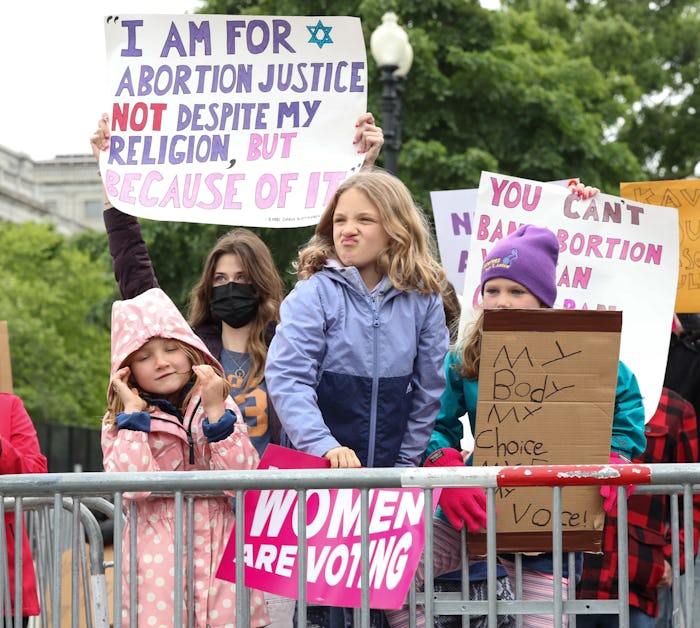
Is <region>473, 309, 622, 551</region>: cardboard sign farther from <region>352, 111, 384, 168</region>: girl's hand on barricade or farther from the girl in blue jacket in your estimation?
<region>352, 111, 384, 168</region>: girl's hand on barricade

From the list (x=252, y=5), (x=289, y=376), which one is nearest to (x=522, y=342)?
(x=289, y=376)

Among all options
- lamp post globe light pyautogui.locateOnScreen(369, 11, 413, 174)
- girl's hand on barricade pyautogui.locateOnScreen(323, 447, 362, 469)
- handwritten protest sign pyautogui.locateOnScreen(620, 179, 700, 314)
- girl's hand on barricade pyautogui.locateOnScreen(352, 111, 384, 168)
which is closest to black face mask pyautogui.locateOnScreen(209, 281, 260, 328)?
girl's hand on barricade pyautogui.locateOnScreen(352, 111, 384, 168)

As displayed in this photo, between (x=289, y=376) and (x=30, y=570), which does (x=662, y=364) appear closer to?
(x=289, y=376)

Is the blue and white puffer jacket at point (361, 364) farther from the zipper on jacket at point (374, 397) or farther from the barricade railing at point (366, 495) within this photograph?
the barricade railing at point (366, 495)

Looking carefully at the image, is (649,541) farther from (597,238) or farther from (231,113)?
(231,113)

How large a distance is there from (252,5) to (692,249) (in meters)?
18.9

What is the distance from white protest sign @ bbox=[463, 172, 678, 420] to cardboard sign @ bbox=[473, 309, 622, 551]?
173 cm

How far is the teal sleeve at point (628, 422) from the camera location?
14.7 ft

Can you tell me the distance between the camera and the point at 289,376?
165 inches

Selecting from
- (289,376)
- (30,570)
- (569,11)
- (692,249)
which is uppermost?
(569,11)

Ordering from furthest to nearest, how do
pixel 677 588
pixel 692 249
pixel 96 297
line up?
pixel 96 297 → pixel 692 249 → pixel 677 588

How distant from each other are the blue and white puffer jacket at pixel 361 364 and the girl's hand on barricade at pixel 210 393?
21 centimetres

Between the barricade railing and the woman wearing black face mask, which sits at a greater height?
the woman wearing black face mask

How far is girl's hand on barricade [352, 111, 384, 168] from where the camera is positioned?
553cm
